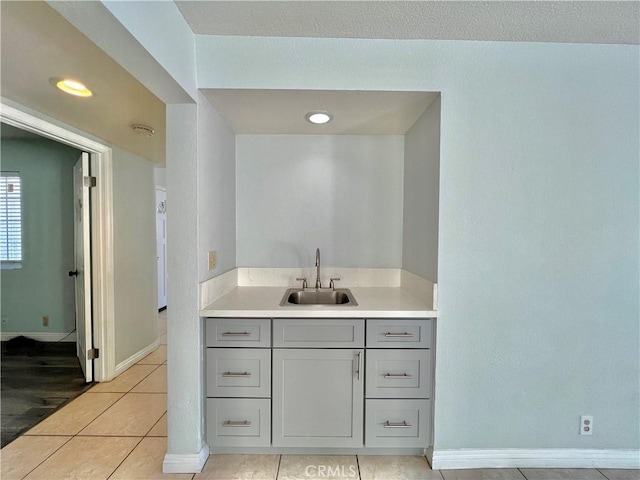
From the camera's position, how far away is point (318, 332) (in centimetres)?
168

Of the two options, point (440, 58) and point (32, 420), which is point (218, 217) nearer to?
point (440, 58)

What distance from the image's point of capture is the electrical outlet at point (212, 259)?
179 centimetres

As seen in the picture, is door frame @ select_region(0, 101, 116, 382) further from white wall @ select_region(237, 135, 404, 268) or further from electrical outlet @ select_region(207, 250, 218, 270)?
electrical outlet @ select_region(207, 250, 218, 270)

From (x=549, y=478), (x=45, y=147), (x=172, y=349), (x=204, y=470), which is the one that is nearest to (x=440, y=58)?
(x=172, y=349)

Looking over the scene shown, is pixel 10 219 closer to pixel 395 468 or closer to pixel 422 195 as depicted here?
pixel 422 195

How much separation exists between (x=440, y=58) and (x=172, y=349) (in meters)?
2.14

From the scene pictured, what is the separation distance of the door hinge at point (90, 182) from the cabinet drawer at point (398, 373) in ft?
8.71

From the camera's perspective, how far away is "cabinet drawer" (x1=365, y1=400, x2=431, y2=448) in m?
1.69

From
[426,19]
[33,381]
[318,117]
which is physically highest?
[426,19]

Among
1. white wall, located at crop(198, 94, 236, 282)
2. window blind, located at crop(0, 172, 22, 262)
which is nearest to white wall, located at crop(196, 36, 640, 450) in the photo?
white wall, located at crop(198, 94, 236, 282)

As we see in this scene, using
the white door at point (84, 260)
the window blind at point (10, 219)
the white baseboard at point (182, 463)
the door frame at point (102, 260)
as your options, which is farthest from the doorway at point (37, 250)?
the white baseboard at point (182, 463)

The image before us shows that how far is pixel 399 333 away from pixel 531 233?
3.00ft

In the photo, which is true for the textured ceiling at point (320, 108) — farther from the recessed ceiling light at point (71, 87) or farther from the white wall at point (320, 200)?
the recessed ceiling light at point (71, 87)

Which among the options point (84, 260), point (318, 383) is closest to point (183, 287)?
point (318, 383)
